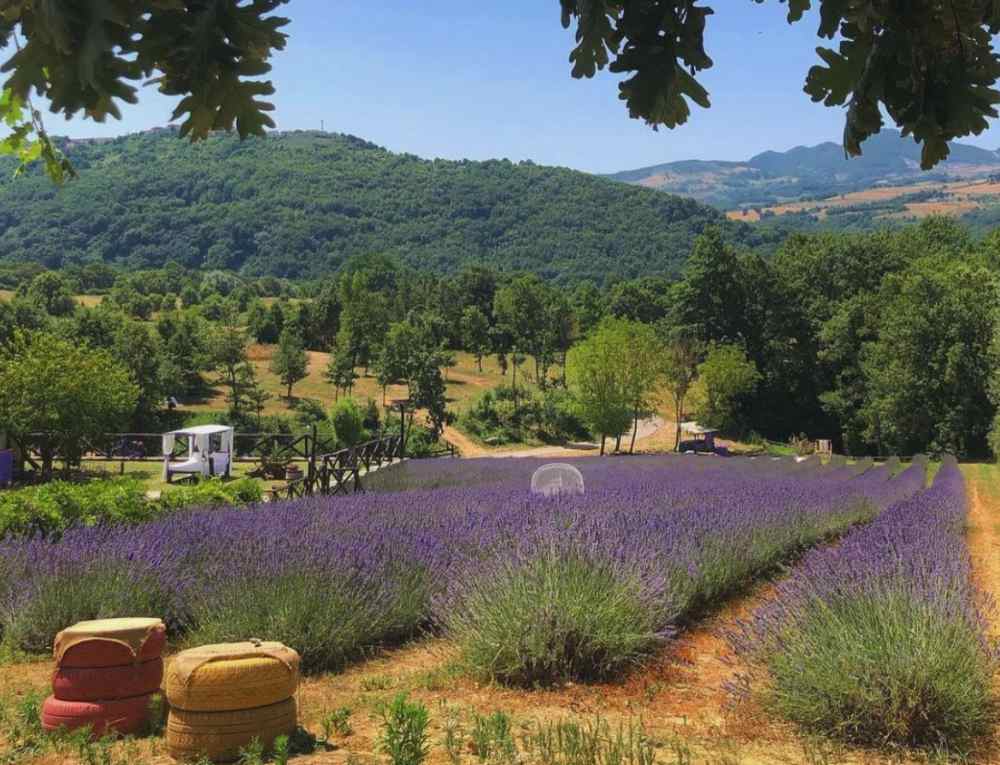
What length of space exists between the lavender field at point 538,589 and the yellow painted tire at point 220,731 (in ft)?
4.75

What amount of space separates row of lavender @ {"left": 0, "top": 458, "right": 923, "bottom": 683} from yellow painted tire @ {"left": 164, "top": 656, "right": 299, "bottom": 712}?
4.57 ft

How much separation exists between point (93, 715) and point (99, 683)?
0.14 meters

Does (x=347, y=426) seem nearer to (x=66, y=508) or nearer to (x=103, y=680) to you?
(x=66, y=508)

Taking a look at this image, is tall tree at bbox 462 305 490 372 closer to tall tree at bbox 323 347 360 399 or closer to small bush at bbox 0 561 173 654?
tall tree at bbox 323 347 360 399

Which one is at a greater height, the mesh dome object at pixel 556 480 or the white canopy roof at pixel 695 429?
the mesh dome object at pixel 556 480

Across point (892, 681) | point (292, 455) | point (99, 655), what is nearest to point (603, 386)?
point (292, 455)

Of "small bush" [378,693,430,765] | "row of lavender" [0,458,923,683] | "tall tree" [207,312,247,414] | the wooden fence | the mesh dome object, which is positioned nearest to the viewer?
"small bush" [378,693,430,765]

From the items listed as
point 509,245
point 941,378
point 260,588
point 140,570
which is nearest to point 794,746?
point 260,588

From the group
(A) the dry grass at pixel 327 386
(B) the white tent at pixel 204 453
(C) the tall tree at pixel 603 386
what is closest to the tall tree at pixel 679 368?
(C) the tall tree at pixel 603 386

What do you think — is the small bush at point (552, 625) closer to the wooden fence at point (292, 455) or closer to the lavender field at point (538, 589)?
the lavender field at point (538, 589)

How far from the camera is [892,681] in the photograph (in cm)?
401

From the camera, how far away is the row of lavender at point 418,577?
5.21 metres

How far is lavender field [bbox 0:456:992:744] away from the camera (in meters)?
4.29

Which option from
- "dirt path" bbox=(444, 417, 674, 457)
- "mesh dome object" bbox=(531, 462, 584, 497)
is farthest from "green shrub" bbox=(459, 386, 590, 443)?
"mesh dome object" bbox=(531, 462, 584, 497)
